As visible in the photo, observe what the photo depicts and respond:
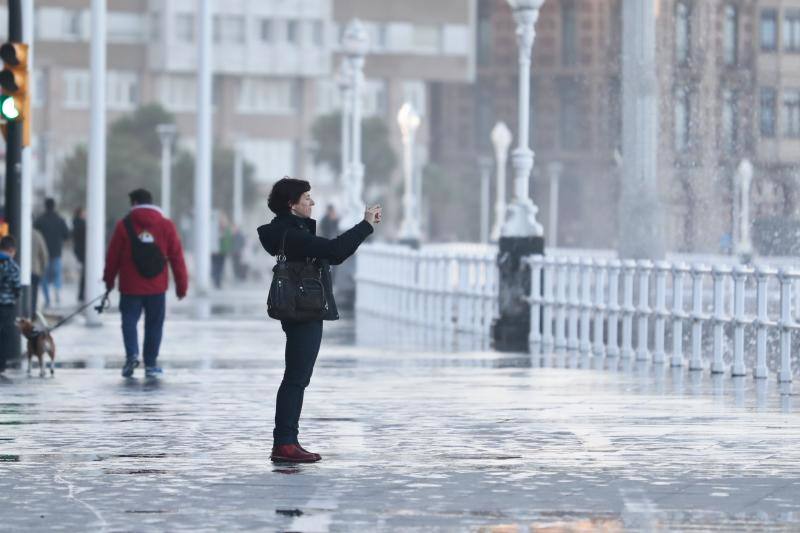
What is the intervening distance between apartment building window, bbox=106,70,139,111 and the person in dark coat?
121m

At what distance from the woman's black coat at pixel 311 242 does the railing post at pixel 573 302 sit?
13.7 metres

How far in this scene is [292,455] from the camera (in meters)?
14.3

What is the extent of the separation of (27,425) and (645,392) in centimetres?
576

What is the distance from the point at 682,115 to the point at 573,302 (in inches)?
2938

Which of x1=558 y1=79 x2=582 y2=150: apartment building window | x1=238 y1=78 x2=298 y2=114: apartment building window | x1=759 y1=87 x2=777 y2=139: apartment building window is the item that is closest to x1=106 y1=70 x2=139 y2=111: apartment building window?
x1=238 y1=78 x2=298 y2=114: apartment building window

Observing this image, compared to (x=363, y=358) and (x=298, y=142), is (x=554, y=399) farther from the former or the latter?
(x=298, y=142)

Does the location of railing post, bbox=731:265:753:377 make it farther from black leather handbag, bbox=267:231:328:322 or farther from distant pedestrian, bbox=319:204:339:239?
distant pedestrian, bbox=319:204:339:239

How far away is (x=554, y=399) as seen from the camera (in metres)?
19.5

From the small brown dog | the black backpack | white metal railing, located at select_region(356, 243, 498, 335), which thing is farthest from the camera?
white metal railing, located at select_region(356, 243, 498, 335)

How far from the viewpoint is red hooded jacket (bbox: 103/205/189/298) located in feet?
72.6

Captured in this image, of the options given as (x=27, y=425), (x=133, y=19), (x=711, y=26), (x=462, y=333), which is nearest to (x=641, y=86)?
(x=462, y=333)

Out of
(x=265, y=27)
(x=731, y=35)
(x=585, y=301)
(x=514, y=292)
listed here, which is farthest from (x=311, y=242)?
(x=265, y=27)

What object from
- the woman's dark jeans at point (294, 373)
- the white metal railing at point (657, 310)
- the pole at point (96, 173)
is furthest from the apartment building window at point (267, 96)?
the woman's dark jeans at point (294, 373)

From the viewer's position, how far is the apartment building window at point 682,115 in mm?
95137
